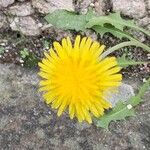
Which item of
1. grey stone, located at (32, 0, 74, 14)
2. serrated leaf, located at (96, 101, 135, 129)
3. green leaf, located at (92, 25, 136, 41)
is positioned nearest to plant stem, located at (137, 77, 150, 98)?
serrated leaf, located at (96, 101, 135, 129)

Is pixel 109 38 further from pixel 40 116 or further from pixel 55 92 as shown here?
pixel 55 92

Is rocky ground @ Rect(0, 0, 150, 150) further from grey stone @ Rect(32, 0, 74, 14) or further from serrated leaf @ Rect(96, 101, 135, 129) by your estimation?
serrated leaf @ Rect(96, 101, 135, 129)

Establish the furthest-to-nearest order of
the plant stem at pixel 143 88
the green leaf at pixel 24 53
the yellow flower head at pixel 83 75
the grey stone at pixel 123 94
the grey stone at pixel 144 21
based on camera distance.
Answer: the grey stone at pixel 144 21, the green leaf at pixel 24 53, the grey stone at pixel 123 94, the plant stem at pixel 143 88, the yellow flower head at pixel 83 75

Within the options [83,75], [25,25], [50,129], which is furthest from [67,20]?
[83,75]

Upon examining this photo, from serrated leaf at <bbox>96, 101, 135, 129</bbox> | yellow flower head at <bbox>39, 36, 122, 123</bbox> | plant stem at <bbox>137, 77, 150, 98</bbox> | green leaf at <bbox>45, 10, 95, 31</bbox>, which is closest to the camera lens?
yellow flower head at <bbox>39, 36, 122, 123</bbox>

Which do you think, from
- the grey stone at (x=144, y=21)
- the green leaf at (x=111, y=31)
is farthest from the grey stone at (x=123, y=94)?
the grey stone at (x=144, y=21)

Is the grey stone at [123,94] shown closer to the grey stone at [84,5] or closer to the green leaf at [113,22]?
the green leaf at [113,22]

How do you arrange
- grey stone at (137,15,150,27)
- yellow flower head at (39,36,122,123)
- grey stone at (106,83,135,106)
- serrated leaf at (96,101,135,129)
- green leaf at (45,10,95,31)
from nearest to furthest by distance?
yellow flower head at (39,36,122,123) < serrated leaf at (96,101,135,129) < green leaf at (45,10,95,31) < grey stone at (106,83,135,106) < grey stone at (137,15,150,27)
